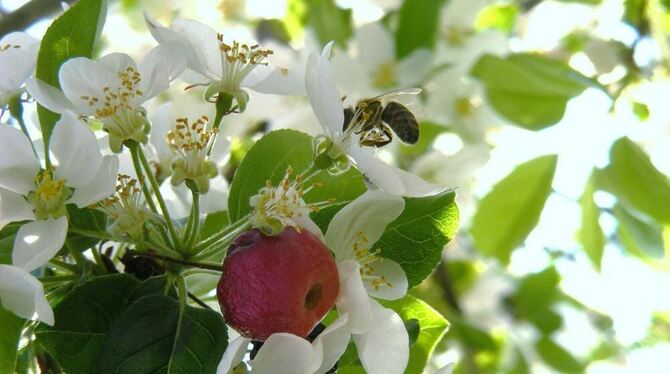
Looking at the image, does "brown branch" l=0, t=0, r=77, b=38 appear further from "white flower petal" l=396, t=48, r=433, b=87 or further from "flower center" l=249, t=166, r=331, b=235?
"flower center" l=249, t=166, r=331, b=235

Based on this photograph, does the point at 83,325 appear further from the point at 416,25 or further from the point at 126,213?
the point at 416,25

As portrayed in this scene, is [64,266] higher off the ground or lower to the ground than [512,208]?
higher

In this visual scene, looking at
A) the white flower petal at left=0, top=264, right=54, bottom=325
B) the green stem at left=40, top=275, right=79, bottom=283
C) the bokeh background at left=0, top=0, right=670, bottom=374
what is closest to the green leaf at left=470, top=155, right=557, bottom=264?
the bokeh background at left=0, top=0, right=670, bottom=374

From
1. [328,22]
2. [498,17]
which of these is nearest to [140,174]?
[328,22]

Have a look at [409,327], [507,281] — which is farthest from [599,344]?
[409,327]

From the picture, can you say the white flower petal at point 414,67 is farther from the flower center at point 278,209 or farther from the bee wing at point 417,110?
the flower center at point 278,209

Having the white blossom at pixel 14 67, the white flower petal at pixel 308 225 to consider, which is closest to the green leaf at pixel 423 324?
the white flower petal at pixel 308 225

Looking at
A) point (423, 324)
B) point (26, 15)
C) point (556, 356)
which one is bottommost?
point (556, 356)
